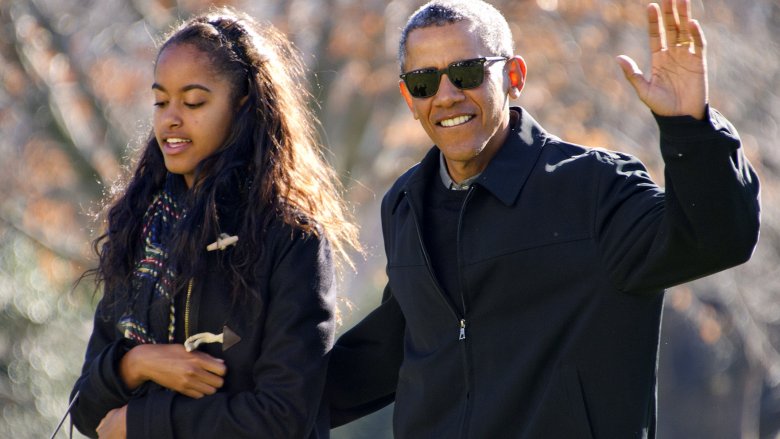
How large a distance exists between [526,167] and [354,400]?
96 cm

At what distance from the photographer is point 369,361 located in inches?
141

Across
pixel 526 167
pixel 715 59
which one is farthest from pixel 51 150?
pixel 526 167

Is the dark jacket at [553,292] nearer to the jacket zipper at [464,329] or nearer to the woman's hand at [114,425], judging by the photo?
the jacket zipper at [464,329]

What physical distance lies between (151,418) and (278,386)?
1.18 ft

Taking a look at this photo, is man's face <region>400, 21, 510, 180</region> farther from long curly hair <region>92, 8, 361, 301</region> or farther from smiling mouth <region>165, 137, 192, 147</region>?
smiling mouth <region>165, 137, 192, 147</region>

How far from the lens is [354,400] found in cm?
359

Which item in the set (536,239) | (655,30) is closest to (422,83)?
(536,239)

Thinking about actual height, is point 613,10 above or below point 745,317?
above

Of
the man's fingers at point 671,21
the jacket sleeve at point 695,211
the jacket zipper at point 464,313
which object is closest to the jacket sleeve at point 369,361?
the jacket zipper at point 464,313

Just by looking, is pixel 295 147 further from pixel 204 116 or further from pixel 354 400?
pixel 354 400

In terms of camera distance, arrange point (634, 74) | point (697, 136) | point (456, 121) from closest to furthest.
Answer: point (697, 136), point (634, 74), point (456, 121)

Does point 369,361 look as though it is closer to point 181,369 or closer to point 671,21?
point 181,369

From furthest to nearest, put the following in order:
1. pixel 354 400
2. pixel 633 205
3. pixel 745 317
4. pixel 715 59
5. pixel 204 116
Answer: pixel 745 317
pixel 715 59
pixel 354 400
pixel 204 116
pixel 633 205

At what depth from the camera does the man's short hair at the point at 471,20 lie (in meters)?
3.20
